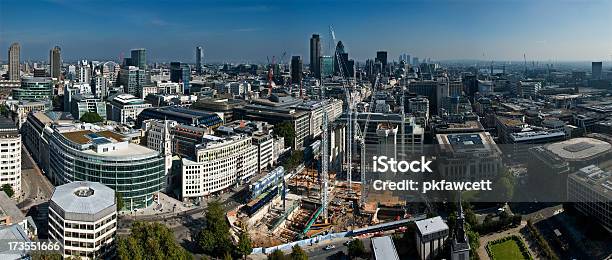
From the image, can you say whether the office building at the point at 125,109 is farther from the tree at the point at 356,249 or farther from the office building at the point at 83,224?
the tree at the point at 356,249

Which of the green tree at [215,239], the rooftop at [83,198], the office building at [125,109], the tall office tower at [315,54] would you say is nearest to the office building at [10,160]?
the rooftop at [83,198]

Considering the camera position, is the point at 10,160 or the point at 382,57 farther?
the point at 382,57

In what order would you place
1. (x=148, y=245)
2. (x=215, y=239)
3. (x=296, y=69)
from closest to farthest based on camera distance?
(x=148, y=245)
(x=215, y=239)
(x=296, y=69)

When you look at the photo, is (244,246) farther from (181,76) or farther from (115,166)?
(181,76)

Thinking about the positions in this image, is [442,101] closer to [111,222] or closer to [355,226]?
[355,226]

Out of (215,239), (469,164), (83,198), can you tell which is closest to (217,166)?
(215,239)

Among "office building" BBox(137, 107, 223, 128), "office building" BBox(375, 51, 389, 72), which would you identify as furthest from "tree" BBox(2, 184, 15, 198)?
"office building" BBox(375, 51, 389, 72)

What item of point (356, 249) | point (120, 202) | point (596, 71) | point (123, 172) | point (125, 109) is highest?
point (596, 71)
